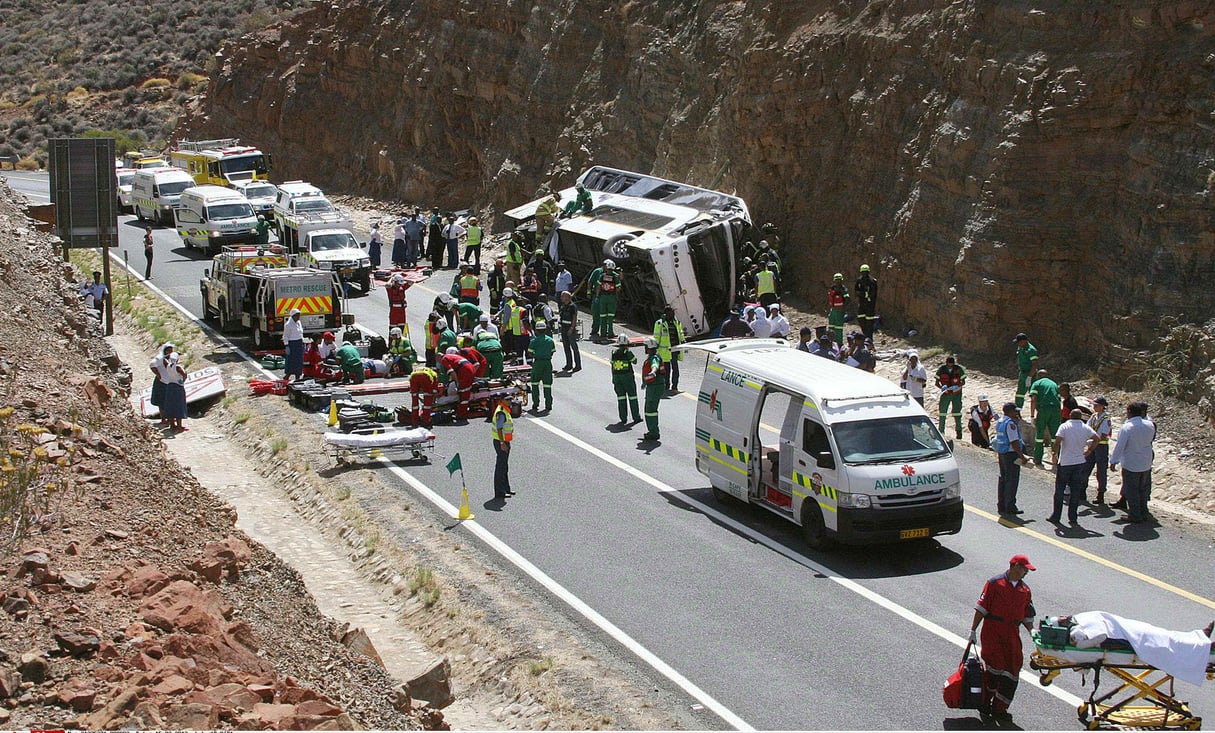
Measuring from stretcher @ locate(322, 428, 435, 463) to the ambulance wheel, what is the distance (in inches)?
256

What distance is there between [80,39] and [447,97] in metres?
46.2

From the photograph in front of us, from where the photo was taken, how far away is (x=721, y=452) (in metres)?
17.4

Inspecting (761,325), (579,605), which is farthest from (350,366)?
(579,605)

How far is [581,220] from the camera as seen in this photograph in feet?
105

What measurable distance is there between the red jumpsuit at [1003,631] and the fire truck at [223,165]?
40.3 metres

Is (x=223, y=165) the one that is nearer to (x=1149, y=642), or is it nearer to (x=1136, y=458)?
(x=1136, y=458)

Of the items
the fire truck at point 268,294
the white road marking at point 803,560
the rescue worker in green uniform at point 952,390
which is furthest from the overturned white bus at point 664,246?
the rescue worker in green uniform at point 952,390

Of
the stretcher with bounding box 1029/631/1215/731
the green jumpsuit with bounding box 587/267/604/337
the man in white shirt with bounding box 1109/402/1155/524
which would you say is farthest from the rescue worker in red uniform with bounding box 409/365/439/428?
the stretcher with bounding box 1029/631/1215/731

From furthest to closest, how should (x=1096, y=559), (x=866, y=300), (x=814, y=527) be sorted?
(x=866, y=300), (x=814, y=527), (x=1096, y=559)

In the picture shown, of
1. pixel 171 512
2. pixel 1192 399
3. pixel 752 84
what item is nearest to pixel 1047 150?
pixel 1192 399

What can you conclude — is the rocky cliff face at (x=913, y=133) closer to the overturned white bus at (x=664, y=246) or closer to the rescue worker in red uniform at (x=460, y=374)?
the overturned white bus at (x=664, y=246)

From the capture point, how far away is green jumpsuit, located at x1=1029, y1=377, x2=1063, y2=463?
1944cm

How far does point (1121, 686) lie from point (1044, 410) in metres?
9.21

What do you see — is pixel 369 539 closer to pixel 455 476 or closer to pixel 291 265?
pixel 455 476
